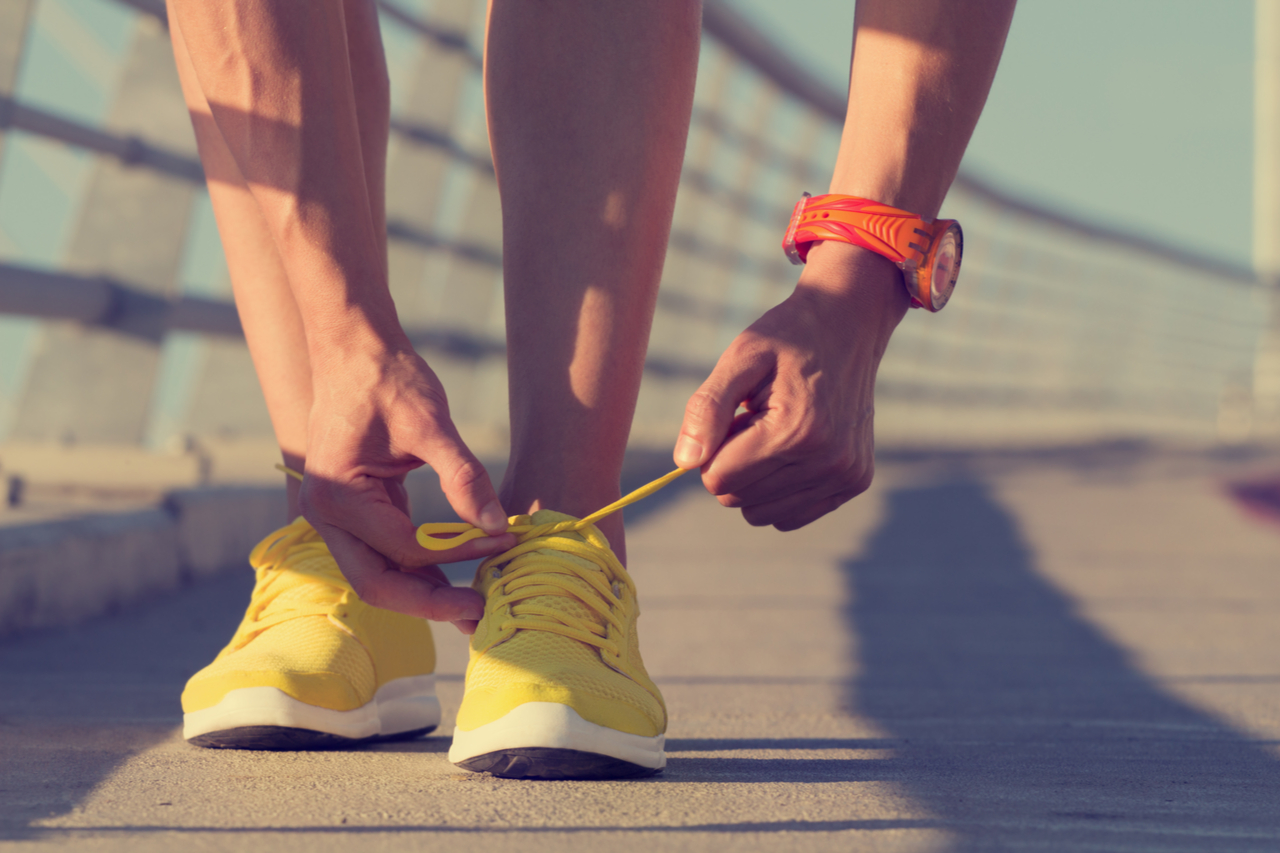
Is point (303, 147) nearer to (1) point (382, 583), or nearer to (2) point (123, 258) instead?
(1) point (382, 583)

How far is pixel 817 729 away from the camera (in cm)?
104

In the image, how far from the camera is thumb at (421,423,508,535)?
2.69ft

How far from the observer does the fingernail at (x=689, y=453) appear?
0.77m

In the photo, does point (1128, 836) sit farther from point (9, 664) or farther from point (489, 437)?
point (489, 437)

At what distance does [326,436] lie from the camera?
0.85 m

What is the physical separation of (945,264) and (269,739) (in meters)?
0.58

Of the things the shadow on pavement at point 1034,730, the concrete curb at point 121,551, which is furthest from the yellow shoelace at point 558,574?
the concrete curb at point 121,551

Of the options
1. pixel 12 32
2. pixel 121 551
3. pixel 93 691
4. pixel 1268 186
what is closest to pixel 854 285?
pixel 93 691

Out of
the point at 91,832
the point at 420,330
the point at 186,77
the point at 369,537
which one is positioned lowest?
the point at 91,832

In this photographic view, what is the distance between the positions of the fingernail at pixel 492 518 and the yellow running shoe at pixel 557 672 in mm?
58

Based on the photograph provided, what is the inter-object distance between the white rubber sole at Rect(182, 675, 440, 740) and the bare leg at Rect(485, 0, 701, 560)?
0.19 meters

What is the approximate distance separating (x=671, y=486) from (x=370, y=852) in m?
3.30

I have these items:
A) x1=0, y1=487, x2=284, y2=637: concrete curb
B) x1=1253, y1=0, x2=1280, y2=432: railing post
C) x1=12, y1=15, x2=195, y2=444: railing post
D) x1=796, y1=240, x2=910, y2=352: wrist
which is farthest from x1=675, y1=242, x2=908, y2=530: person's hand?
x1=1253, y1=0, x2=1280, y2=432: railing post

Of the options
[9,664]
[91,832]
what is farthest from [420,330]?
[91,832]
